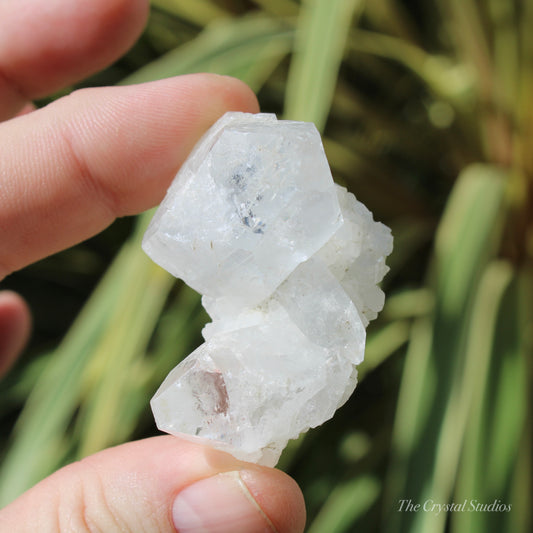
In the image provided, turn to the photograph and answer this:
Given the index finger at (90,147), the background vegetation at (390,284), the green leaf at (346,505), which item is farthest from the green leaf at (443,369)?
the index finger at (90,147)

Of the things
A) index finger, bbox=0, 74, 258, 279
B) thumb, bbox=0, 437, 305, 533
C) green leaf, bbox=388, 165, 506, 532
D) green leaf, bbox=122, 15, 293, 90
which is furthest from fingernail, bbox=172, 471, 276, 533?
green leaf, bbox=122, 15, 293, 90

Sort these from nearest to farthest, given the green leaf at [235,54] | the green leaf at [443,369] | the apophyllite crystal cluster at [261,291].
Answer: the apophyllite crystal cluster at [261,291] → the green leaf at [443,369] → the green leaf at [235,54]

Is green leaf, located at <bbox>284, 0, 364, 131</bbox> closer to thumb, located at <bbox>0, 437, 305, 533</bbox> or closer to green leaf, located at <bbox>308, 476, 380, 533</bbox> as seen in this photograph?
thumb, located at <bbox>0, 437, 305, 533</bbox>

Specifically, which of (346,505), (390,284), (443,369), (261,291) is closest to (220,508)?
(261,291)

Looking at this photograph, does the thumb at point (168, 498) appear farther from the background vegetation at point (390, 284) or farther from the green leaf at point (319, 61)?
the green leaf at point (319, 61)

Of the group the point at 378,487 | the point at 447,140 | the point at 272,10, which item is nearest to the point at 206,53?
the point at 272,10

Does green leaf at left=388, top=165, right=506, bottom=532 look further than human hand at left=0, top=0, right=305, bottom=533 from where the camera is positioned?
Yes

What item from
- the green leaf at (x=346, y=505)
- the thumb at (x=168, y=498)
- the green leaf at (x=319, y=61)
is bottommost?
the green leaf at (x=346, y=505)
